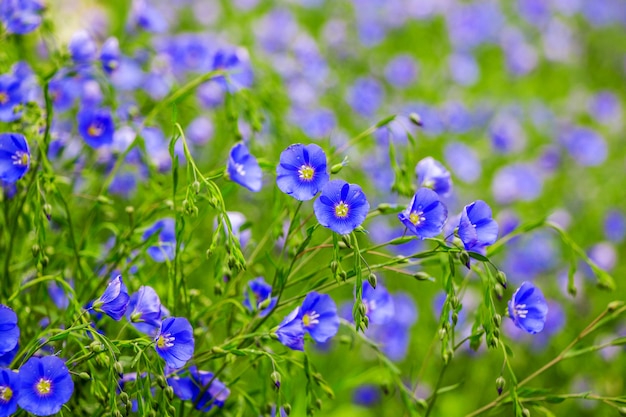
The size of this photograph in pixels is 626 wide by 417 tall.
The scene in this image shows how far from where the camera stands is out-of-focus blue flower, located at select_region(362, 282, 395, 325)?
6.53ft

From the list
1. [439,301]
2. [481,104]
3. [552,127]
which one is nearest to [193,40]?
[439,301]

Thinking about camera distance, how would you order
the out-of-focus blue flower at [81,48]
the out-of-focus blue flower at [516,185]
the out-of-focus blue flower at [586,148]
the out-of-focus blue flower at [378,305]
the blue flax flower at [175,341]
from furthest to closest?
the out-of-focus blue flower at [586,148] < the out-of-focus blue flower at [516,185] < the out-of-focus blue flower at [81,48] < the out-of-focus blue flower at [378,305] < the blue flax flower at [175,341]

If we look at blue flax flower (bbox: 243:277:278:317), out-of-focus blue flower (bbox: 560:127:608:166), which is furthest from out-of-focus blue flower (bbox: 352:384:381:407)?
out-of-focus blue flower (bbox: 560:127:608:166)

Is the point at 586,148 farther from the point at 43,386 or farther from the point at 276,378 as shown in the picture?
the point at 43,386

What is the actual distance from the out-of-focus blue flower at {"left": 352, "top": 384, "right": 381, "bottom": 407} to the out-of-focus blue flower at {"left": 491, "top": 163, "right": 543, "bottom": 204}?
152cm

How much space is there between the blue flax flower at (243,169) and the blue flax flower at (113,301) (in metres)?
0.39

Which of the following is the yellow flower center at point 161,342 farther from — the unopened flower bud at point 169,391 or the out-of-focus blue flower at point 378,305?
the out-of-focus blue flower at point 378,305

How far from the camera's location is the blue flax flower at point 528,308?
1.71m

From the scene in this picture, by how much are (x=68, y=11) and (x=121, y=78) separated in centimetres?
272

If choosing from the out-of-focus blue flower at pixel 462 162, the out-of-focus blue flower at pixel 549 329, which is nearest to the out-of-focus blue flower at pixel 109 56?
the out-of-focus blue flower at pixel 549 329

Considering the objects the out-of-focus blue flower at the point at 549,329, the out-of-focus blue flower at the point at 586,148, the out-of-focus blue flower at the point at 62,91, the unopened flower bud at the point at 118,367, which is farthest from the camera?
the out-of-focus blue flower at the point at 586,148

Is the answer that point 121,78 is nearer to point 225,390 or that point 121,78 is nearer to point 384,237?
point 384,237

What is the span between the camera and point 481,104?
509cm

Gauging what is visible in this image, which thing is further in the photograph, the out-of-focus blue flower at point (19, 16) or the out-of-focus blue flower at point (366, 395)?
the out-of-focus blue flower at point (366, 395)
